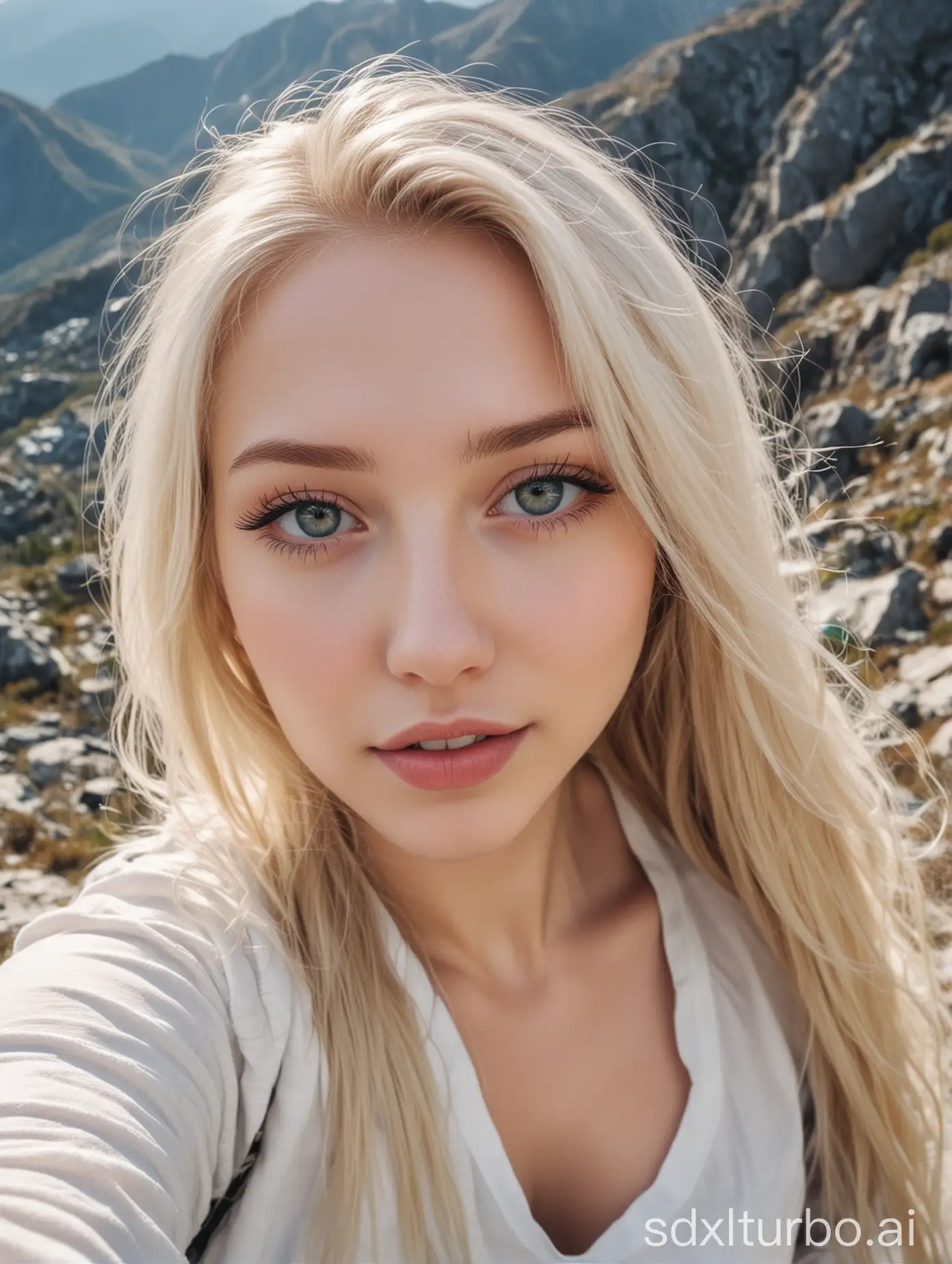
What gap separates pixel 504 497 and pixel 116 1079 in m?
0.93

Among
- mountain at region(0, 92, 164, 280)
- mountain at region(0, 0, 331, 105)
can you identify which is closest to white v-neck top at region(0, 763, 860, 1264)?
mountain at region(0, 92, 164, 280)

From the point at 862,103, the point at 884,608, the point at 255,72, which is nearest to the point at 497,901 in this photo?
the point at 884,608

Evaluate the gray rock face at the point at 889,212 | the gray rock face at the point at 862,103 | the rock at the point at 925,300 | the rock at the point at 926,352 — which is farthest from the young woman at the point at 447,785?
the gray rock face at the point at 862,103

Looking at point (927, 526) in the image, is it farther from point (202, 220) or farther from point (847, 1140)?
point (202, 220)

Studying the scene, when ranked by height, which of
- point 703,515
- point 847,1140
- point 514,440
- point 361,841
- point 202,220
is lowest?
point 847,1140

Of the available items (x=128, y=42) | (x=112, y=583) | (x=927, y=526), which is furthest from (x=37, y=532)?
(x=128, y=42)

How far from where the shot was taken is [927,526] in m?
9.12

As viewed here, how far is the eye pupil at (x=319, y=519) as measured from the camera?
130cm

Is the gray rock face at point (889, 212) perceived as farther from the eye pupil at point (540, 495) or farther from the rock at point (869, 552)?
the eye pupil at point (540, 495)

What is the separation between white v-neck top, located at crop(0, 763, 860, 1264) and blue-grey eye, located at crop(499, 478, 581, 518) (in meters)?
0.77

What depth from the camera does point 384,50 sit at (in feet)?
366

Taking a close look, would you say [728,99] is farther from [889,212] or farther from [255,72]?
[255,72]

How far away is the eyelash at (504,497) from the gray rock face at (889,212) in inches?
950

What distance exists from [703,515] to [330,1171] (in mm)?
1175
